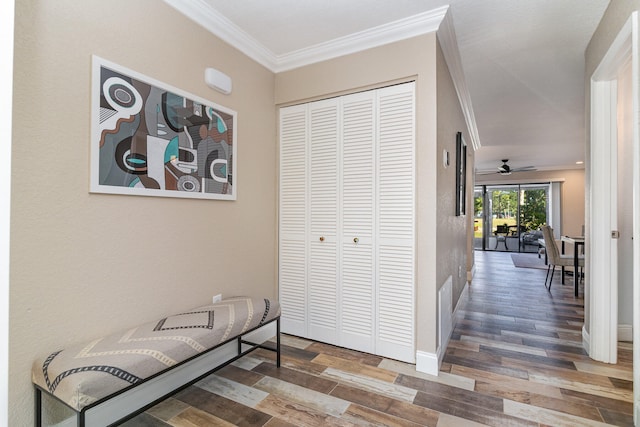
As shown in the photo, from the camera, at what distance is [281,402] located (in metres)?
1.96

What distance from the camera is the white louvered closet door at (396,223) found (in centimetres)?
244

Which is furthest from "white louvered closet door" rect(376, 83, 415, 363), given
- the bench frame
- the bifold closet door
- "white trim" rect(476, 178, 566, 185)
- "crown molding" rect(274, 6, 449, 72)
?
"white trim" rect(476, 178, 566, 185)

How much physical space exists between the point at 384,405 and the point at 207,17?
113 inches

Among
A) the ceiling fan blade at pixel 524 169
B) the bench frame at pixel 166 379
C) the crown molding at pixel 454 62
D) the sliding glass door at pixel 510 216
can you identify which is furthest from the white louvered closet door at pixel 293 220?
the sliding glass door at pixel 510 216

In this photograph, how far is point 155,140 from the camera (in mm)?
1959

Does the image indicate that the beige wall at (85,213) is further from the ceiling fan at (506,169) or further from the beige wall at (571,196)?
the beige wall at (571,196)

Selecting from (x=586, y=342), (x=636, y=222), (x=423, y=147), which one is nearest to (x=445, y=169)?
(x=423, y=147)

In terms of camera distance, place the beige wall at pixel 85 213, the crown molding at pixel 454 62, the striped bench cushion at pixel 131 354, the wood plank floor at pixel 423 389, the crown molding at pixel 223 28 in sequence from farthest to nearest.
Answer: the crown molding at pixel 454 62
the crown molding at pixel 223 28
the wood plank floor at pixel 423 389
the beige wall at pixel 85 213
the striped bench cushion at pixel 131 354

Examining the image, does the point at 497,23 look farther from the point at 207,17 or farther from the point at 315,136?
the point at 207,17

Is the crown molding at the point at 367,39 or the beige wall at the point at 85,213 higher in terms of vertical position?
the crown molding at the point at 367,39

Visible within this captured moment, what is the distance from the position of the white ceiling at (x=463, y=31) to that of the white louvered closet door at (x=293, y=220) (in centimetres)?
60

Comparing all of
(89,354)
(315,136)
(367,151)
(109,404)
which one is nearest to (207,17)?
(315,136)

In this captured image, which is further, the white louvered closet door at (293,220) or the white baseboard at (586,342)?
the white louvered closet door at (293,220)

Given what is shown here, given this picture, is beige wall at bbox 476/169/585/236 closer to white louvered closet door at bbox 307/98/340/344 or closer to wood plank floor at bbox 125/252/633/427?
wood plank floor at bbox 125/252/633/427
